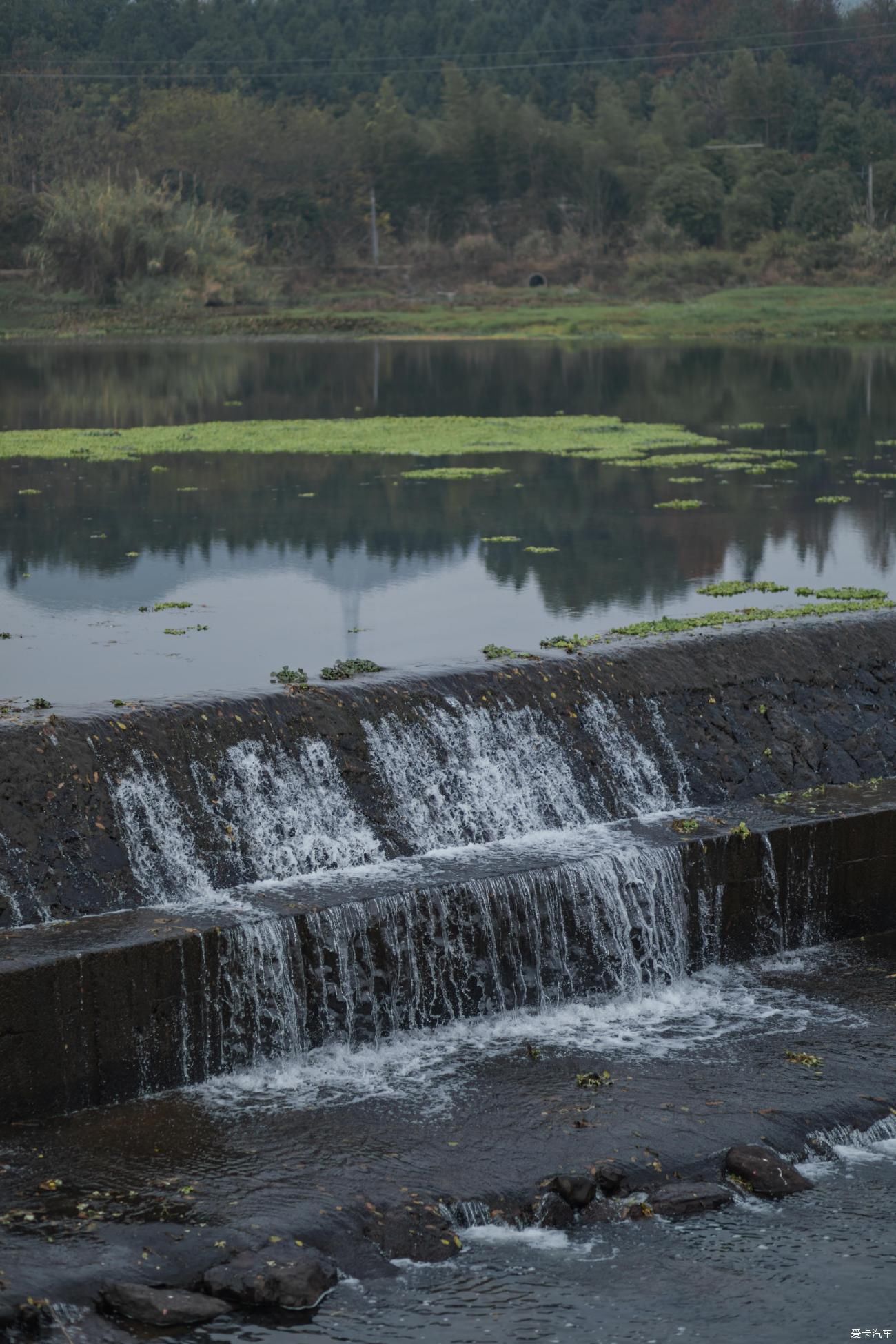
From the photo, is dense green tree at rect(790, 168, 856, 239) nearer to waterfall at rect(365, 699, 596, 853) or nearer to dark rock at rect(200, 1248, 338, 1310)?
waterfall at rect(365, 699, 596, 853)

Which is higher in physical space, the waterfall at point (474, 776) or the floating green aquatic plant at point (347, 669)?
the floating green aquatic plant at point (347, 669)

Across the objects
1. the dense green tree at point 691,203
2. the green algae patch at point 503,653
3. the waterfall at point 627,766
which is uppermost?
the dense green tree at point 691,203

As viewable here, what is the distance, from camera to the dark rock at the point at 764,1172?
29.9ft

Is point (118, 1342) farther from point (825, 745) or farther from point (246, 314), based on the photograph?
point (246, 314)

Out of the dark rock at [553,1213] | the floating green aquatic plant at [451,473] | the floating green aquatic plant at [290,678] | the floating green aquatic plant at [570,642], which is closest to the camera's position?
the dark rock at [553,1213]

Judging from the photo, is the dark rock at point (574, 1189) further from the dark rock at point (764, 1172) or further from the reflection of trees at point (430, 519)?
the reflection of trees at point (430, 519)

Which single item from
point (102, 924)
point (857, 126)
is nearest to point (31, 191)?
point (857, 126)

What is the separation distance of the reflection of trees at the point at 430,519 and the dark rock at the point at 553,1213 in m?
9.37

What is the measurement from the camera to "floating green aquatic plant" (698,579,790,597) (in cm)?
1869

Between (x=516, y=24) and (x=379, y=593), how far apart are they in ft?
460

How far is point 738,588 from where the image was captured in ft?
62.0

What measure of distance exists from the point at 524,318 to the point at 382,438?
4096 cm

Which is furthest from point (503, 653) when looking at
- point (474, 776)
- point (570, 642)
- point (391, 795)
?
point (391, 795)

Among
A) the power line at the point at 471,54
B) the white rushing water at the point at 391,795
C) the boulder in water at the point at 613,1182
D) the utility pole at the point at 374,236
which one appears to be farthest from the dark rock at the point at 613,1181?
the power line at the point at 471,54
